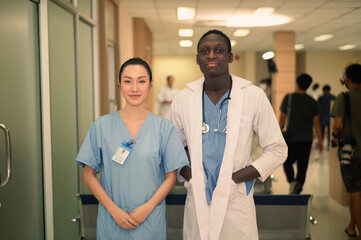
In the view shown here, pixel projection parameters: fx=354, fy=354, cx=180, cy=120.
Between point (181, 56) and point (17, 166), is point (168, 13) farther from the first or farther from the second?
point (181, 56)

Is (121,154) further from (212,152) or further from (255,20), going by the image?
(255,20)

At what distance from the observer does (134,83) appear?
1.52 metres

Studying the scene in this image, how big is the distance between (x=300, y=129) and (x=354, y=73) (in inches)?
35.3

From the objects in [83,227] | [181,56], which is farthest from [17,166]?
[181,56]

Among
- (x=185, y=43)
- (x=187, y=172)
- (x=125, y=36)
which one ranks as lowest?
(x=187, y=172)

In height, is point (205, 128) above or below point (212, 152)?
above

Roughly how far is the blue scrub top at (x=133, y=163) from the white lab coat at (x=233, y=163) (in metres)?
0.12

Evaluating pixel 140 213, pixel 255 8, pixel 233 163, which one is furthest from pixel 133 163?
pixel 255 8

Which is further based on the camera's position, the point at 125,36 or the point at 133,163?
the point at 125,36

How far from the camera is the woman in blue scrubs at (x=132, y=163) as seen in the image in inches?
58.7

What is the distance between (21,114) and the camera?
2256mm

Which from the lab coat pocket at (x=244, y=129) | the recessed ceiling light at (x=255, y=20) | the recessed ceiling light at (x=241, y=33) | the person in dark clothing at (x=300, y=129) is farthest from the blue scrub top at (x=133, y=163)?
the recessed ceiling light at (x=241, y=33)

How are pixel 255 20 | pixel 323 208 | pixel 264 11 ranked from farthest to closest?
pixel 255 20
pixel 264 11
pixel 323 208

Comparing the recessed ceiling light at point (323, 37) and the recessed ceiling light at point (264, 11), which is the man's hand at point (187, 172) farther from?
the recessed ceiling light at point (323, 37)
